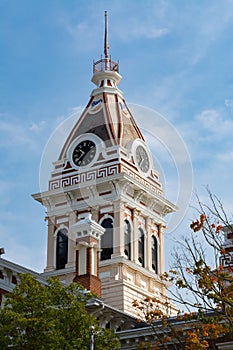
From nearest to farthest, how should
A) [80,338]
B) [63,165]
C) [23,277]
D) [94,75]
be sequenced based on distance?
[80,338], [23,277], [63,165], [94,75]

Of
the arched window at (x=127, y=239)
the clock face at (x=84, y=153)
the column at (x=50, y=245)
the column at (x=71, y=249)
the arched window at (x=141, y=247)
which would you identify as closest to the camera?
the column at (x=71, y=249)

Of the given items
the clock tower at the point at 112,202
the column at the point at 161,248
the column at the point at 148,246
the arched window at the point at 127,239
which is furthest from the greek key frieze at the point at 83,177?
the column at the point at 161,248

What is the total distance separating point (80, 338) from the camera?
28.1 m

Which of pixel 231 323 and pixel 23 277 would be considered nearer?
pixel 231 323

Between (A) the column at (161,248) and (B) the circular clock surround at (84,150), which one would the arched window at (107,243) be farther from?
(B) the circular clock surround at (84,150)

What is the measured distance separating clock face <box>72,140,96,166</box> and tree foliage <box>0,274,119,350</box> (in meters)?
29.8

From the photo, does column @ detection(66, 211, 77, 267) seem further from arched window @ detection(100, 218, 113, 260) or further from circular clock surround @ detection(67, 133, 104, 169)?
circular clock surround @ detection(67, 133, 104, 169)

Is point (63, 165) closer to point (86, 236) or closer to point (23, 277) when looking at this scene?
point (86, 236)

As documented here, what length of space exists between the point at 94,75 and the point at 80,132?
20.4 ft

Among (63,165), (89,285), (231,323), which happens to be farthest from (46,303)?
(63,165)

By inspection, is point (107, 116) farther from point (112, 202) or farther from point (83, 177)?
point (112, 202)

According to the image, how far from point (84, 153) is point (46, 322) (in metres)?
32.6

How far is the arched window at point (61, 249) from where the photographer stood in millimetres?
57625

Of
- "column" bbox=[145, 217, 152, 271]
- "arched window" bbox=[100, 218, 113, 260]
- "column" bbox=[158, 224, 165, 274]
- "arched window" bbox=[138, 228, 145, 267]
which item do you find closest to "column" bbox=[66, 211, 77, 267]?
"arched window" bbox=[100, 218, 113, 260]
